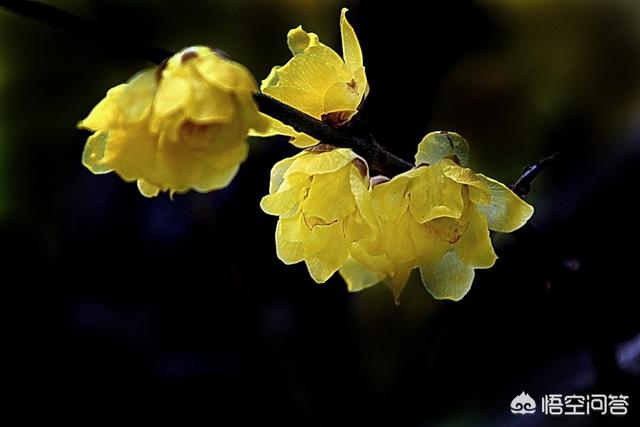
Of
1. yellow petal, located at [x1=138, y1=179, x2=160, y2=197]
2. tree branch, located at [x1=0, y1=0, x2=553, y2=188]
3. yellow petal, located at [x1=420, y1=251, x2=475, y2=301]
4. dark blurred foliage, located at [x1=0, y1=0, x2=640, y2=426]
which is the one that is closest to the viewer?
tree branch, located at [x1=0, y1=0, x2=553, y2=188]

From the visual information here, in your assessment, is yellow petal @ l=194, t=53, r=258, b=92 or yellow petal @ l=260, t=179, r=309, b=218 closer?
yellow petal @ l=194, t=53, r=258, b=92

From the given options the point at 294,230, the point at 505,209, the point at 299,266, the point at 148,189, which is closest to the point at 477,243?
the point at 505,209

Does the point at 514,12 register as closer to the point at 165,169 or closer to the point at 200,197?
the point at 200,197

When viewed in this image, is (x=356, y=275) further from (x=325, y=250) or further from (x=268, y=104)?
(x=268, y=104)

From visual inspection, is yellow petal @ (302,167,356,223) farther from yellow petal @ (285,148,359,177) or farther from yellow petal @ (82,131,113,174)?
yellow petal @ (82,131,113,174)

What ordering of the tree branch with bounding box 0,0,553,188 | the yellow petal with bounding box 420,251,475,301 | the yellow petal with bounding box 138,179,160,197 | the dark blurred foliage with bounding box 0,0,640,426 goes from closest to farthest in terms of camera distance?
the tree branch with bounding box 0,0,553,188 → the yellow petal with bounding box 138,179,160,197 → the yellow petal with bounding box 420,251,475,301 → the dark blurred foliage with bounding box 0,0,640,426

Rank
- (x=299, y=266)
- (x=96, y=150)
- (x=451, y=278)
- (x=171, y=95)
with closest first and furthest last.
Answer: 1. (x=171, y=95)
2. (x=96, y=150)
3. (x=451, y=278)
4. (x=299, y=266)

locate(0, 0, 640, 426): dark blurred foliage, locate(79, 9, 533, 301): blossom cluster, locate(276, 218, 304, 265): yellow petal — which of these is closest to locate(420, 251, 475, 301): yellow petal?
locate(79, 9, 533, 301): blossom cluster

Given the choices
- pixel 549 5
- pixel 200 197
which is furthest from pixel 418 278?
pixel 549 5
